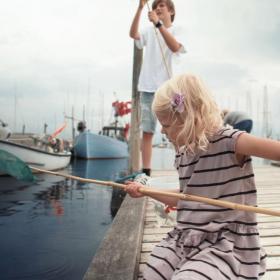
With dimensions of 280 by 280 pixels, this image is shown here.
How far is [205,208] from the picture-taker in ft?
4.97

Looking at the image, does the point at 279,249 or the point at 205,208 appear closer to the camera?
the point at 205,208

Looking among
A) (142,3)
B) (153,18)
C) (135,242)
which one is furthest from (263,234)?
(142,3)

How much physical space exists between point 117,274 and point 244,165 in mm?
774

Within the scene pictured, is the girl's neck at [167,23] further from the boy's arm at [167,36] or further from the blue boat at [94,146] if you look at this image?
the blue boat at [94,146]

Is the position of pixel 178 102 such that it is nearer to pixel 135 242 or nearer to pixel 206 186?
pixel 206 186

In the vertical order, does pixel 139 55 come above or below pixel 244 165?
above

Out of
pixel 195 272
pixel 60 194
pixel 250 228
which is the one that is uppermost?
pixel 250 228

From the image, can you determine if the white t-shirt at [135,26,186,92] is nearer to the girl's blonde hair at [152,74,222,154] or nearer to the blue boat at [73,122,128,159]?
the girl's blonde hair at [152,74,222,154]

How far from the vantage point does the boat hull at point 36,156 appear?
10.9 m

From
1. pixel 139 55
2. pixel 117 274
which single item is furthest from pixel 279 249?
pixel 139 55

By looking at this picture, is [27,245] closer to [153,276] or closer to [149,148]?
[149,148]

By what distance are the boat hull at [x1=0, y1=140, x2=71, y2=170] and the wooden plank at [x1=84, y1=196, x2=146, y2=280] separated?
27.5ft

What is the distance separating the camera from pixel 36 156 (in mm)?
12219

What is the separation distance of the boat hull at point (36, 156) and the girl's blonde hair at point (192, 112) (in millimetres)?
9241
